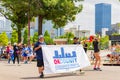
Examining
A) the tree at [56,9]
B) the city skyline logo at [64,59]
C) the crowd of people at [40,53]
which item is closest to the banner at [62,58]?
the city skyline logo at [64,59]

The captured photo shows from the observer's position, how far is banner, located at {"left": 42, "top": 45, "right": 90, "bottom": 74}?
16000 mm

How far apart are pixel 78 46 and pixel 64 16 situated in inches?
964

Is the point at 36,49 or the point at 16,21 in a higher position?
the point at 16,21

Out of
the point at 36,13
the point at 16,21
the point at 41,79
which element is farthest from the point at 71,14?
the point at 41,79

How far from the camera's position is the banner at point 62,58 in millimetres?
16000

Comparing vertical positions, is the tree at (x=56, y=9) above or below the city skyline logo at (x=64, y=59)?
above

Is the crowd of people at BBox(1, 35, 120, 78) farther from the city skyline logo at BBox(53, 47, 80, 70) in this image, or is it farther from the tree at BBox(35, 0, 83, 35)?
the tree at BBox(35, 0, 83, 35)

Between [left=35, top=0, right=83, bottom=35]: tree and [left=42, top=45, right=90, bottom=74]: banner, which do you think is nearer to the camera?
[left=42, top=45, right=90, bottom=74]: banner

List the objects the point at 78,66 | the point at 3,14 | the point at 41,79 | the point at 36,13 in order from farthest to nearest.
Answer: the point at 3,14
the point at 36,13
the point at 78,66
the point at 41,79

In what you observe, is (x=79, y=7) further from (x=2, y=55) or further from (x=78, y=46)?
(x=78, y=46)

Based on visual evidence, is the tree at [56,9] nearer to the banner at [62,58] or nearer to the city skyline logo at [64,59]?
the banner at [62,58]

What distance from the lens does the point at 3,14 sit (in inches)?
1844

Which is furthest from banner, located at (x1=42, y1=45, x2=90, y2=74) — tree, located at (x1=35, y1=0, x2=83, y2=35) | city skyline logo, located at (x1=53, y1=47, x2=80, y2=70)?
tree, located at (x1=35, y1=0, x2=83, y2=35)

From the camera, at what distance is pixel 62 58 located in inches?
660
